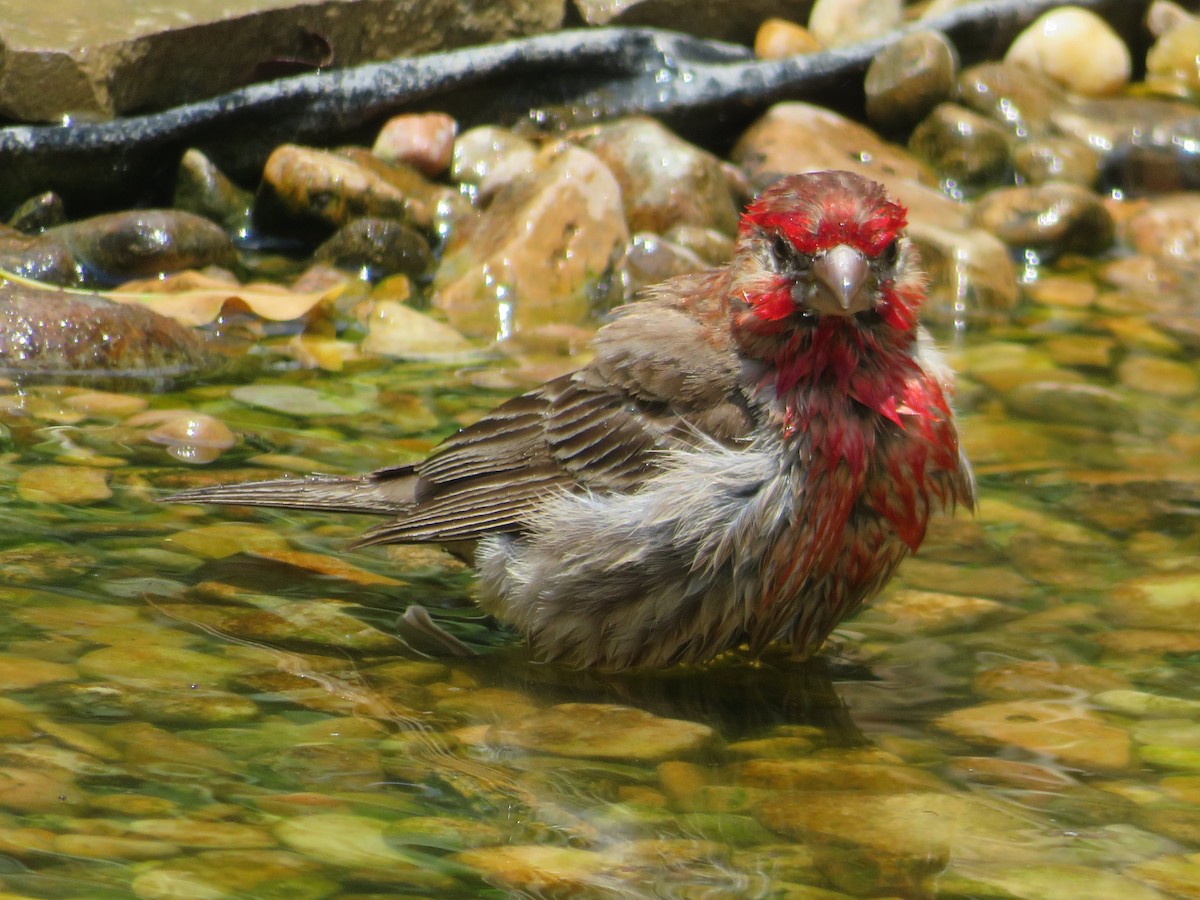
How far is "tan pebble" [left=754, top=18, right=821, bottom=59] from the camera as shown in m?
9.50

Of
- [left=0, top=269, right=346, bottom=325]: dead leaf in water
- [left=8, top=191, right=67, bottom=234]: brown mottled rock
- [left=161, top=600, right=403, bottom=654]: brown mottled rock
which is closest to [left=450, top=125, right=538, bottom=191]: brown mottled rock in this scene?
[left=0, top=269, right=346, bottom=325]: dead leaf in water

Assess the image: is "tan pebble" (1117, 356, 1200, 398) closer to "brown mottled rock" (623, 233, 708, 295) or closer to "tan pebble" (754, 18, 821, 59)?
"brown mottled rock" (623, 233, 708, 295)

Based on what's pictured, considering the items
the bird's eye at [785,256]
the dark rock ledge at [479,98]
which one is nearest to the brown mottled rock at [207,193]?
the dark rock ledge at [479,98]

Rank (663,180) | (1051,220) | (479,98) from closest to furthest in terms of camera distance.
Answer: (663,180)
(1051,220)
(479,98)

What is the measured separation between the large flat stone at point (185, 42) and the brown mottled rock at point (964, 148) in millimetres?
2473

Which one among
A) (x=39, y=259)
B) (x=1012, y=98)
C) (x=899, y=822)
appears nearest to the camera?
(x=899, y=822)

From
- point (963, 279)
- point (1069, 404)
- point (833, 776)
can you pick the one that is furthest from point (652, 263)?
point (833, 776)

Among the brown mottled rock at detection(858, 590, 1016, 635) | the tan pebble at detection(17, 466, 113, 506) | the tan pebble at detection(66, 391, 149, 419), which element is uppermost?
the tan pebble at detection(66, 391, 149, 419)

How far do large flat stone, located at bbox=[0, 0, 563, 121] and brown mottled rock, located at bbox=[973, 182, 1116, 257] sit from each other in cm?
288

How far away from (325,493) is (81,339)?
5.51 ft

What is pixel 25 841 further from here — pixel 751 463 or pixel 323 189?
pixel 323 189

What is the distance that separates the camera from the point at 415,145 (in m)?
8.23

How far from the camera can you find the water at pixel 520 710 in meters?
3.05

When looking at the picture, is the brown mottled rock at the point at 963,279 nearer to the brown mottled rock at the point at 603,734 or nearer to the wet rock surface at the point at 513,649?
the wet rock surface at the point at 513,649
